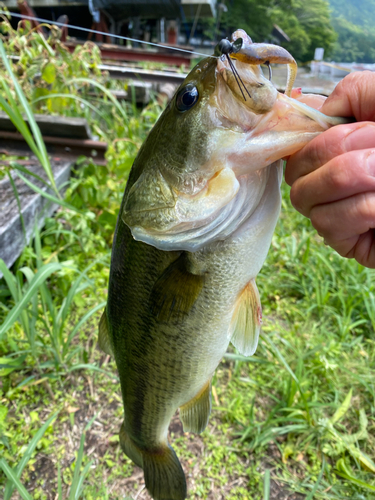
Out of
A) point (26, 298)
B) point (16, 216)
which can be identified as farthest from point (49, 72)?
point (26, 298)

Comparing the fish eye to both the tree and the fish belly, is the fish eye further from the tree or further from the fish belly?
the tree

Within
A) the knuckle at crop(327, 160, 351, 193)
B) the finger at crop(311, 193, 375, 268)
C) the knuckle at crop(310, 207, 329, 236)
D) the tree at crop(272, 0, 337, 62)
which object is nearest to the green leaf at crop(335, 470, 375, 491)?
the finger at crop(311, 193, 375, 268)

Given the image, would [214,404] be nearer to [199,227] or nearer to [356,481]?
[356,481]

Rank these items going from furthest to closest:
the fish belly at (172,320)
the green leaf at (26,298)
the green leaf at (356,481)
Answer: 1. the green leaf at (356,481)
2. the green leaf at (26,298)
3. the fish belly at (172,320)

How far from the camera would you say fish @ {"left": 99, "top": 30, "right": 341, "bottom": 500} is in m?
0.66

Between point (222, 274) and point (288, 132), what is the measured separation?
1.22 ft

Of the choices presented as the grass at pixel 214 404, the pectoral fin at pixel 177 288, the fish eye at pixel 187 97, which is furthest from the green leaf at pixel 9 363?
the fish eye at pixel 187 97

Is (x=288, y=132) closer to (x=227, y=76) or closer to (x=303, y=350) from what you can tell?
(x=227, y=76)

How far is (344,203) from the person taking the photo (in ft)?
2.17

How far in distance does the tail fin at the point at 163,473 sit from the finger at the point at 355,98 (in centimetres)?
123

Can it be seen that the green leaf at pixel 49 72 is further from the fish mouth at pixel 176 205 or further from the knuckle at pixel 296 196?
the knuckle at pixel 296 196

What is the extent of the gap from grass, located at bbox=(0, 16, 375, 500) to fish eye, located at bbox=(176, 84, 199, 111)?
35.6 inches

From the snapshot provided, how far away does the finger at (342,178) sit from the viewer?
61cm

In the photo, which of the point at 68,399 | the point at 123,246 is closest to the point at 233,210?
the point at 123,246
